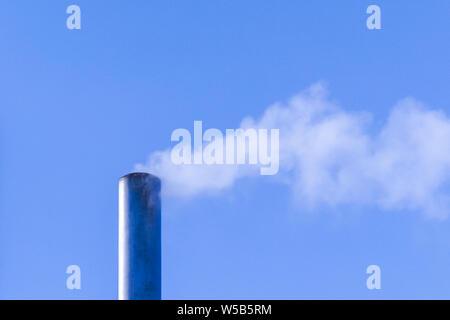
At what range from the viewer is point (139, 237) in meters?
20.3

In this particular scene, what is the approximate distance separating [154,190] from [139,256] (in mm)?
1725

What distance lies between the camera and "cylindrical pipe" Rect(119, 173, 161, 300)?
1995cm

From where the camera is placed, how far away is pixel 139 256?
66.0 ft

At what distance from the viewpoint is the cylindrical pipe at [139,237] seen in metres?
20.0
